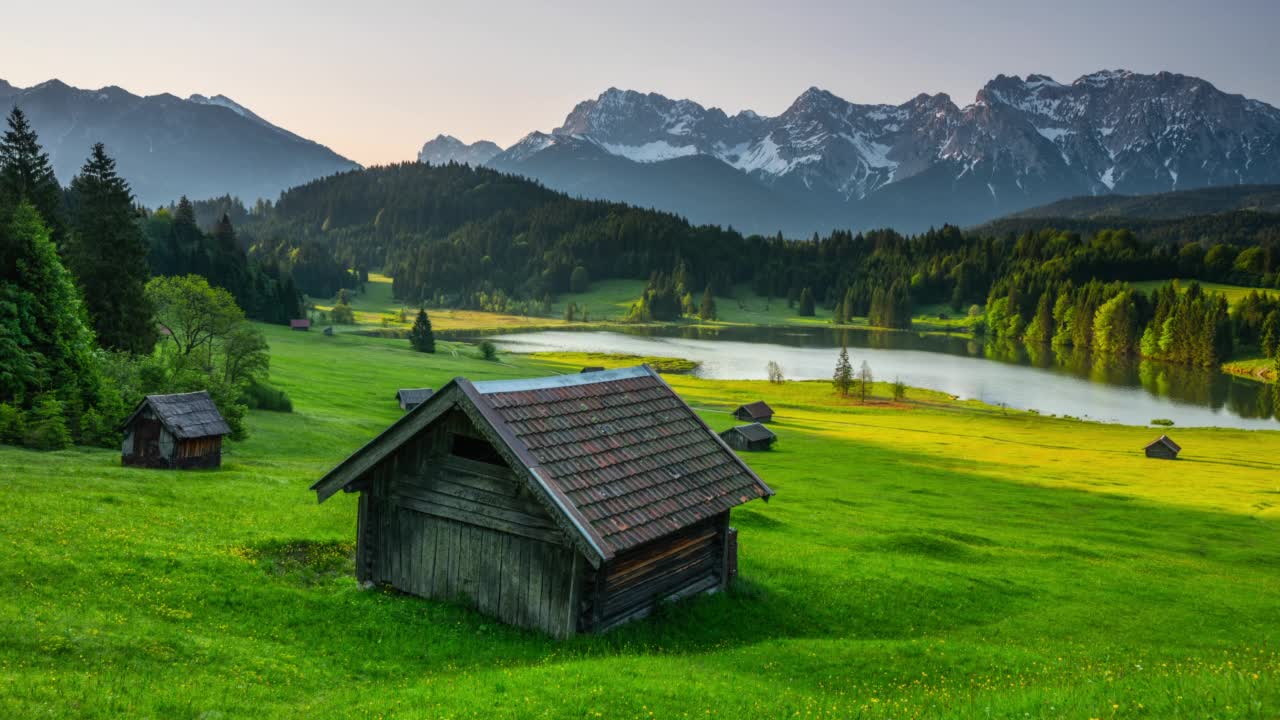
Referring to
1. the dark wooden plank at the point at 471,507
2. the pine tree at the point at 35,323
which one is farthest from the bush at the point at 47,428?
the dark wooden plank at the point at 471,507

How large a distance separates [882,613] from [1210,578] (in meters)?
18.8

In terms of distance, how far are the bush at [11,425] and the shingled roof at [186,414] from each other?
4635 millimetres

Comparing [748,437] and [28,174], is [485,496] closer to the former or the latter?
[748,437]

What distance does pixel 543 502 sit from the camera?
17.5 metres

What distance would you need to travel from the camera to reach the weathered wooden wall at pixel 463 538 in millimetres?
18359

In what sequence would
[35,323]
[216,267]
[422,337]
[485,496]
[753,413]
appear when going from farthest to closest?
[216,267], [422,337], [753,413], [35,323], [485,496]

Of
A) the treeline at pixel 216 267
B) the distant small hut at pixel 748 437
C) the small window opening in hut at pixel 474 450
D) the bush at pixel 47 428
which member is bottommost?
the distant small hut at pixel 748 437

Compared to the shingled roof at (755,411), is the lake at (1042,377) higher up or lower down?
higher up

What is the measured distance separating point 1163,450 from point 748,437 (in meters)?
39.8

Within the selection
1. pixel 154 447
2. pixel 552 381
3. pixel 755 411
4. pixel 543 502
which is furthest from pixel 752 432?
pixel 543 502

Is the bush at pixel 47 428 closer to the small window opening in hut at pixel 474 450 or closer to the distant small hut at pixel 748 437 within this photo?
the small window opening in hut at pixel 474 450

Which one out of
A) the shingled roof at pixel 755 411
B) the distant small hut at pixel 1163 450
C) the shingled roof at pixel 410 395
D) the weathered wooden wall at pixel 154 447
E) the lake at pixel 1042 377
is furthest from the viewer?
the lake at pixel 1042 377

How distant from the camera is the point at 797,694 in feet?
49.3

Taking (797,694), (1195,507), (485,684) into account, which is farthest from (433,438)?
(1195,507)
